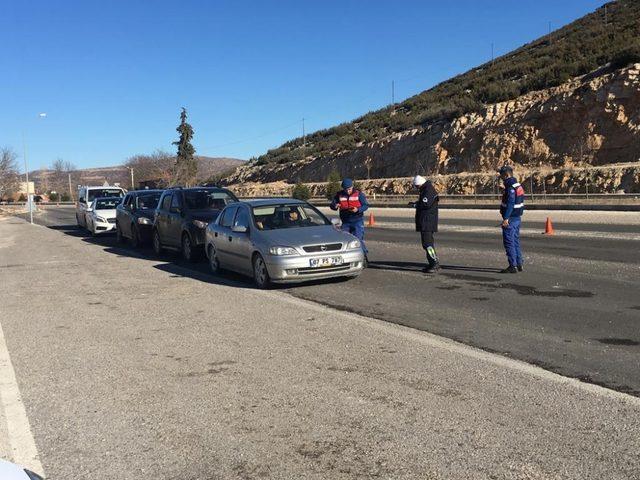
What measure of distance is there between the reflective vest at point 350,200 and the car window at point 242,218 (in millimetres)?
1855

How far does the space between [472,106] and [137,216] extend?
39916 millimetres

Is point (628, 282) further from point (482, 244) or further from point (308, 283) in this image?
point (482, 244)

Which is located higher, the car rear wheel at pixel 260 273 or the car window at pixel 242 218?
the car window at pixel 242 218

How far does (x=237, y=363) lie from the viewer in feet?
20.1

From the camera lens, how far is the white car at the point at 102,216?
75.0 feet

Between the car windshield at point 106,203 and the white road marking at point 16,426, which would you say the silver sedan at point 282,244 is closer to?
the white road marking at point 16,426

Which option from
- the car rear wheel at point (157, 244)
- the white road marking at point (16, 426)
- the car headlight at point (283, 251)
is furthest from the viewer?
the car rear wheel at point (157, 244)

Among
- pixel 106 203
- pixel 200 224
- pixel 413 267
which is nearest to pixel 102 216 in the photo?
pixel 106 203

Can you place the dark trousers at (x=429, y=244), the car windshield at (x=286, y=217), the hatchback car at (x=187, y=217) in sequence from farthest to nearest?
the hatchback car at (x=187, y=217), the dark trousers at (x=429, y=244), the car windshield at (x=286, y=217)

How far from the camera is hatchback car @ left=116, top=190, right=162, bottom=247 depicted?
1780 cm

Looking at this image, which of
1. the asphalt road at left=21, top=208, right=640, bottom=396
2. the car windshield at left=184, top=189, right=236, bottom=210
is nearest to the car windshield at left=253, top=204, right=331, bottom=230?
the asphalt road at left=21, top=208, right=640, bottom=396

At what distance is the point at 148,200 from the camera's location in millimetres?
19234

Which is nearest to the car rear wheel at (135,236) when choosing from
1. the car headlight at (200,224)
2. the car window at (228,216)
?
the car headlight at (200,224)

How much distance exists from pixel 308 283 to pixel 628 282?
16.4 ft
